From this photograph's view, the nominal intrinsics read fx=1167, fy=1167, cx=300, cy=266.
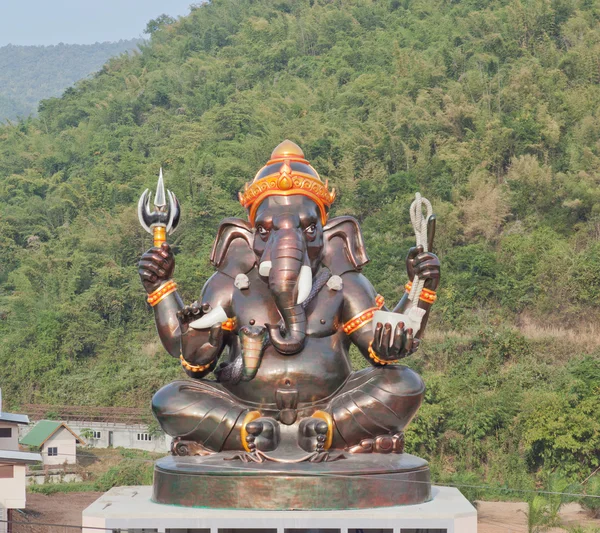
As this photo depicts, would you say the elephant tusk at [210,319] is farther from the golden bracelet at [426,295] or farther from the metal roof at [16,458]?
the metal roof at [16,458]

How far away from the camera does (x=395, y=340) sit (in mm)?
7555

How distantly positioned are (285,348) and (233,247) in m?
1.01

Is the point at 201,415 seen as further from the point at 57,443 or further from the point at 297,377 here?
the point at 57,443

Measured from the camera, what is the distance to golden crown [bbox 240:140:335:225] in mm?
8102

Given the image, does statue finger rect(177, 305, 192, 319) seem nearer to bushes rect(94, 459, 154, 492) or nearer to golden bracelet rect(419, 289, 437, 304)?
golden bracelet rect(419, 289, 437, 304)

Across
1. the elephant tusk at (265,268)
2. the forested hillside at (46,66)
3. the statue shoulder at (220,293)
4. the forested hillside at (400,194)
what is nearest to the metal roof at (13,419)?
the forested hillside at (400,194)

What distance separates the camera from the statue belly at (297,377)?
7.77 meters

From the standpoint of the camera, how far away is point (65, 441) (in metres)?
21.2

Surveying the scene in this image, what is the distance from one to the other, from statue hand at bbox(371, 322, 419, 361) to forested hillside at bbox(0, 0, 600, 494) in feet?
33.2

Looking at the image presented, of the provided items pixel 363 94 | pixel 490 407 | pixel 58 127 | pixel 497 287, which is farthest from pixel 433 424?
pixel 58 127

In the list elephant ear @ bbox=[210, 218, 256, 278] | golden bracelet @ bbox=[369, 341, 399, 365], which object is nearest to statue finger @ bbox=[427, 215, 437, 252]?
golden bracelet @ bbox=[369, 341, 399, 365]

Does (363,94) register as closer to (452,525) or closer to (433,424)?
(433,424)

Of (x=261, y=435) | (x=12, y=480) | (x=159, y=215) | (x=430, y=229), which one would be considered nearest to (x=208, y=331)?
(x=261, y=435)

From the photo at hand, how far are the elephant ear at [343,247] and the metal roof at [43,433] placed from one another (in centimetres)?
1364
